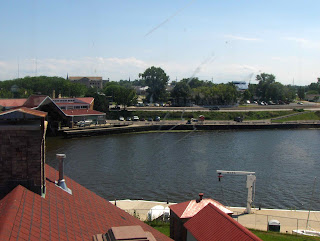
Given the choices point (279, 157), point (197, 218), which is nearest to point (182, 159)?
point (279, 157)

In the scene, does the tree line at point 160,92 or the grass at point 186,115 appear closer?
the grass at point 186,115

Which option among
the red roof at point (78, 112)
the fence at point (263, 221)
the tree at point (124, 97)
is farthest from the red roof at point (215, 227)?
the tree at point (124, 97)

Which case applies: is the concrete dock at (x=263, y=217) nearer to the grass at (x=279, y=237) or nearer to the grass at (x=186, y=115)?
the grass at (x=279, y=237)

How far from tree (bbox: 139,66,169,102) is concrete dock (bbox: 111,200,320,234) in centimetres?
6982

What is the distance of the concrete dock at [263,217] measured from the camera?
15848 mm

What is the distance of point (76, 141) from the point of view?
42688 millimetres

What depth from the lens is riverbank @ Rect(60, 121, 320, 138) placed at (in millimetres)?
47000

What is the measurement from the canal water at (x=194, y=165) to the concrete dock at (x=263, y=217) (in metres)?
2.22

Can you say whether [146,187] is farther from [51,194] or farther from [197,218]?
[51,194]

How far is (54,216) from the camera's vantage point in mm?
6965

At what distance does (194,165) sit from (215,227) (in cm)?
2088

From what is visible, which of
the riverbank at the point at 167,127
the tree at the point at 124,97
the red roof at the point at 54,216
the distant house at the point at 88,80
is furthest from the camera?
the distant house at the point at 88,80

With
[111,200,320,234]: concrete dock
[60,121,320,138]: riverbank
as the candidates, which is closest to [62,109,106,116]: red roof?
[60,121,320,138]: riverbank

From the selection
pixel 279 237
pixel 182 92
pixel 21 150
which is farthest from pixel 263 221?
A: pixel 182 92
